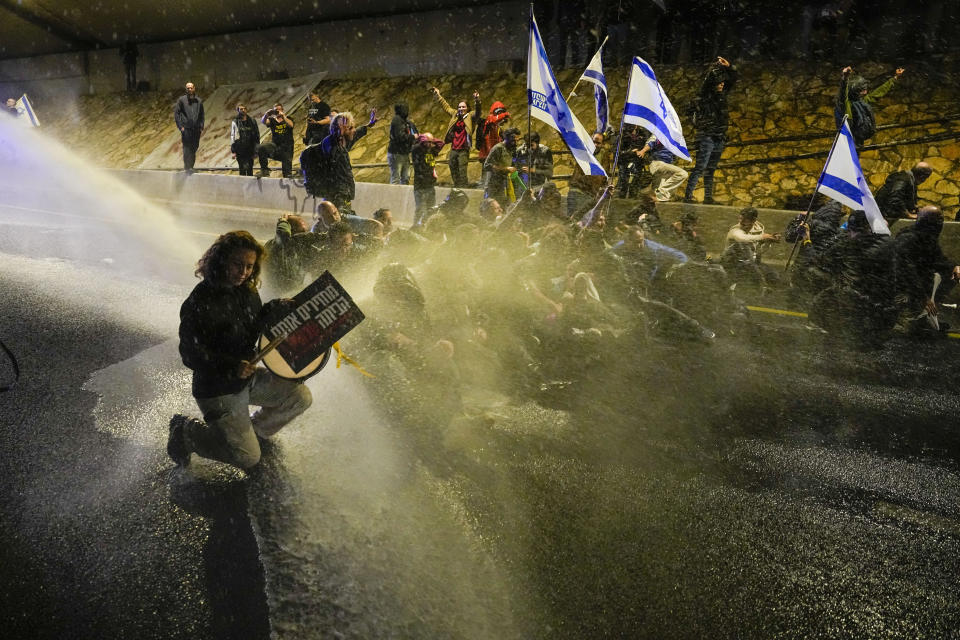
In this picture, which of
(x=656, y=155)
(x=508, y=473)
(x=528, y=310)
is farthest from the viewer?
(x=656, y=155)

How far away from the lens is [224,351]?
3133 mm

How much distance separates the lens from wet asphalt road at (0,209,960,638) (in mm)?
2686

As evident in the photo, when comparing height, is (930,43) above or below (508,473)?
above

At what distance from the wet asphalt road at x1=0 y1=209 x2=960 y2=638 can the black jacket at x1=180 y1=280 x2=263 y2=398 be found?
0.84 meters

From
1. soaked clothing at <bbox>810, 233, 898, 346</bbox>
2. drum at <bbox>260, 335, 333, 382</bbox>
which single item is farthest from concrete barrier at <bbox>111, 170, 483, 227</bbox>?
drum at <bbox>260, 335, 333, 382</bbox>

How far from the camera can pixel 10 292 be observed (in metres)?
6.79

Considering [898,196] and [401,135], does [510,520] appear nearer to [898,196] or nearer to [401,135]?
[898,196]

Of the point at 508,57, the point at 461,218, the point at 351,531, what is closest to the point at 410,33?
the point at 508,57

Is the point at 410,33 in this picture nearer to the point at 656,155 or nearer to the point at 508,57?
the point at 508,57

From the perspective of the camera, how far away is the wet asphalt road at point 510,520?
269 centimetres

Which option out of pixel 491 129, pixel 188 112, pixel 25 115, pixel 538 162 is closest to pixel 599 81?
pixel 538 162

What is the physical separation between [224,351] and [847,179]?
7133 millimetres

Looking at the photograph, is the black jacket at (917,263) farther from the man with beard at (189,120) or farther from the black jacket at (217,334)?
the man with beard at (189,120)

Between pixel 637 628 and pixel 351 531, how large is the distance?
166 centimetres
